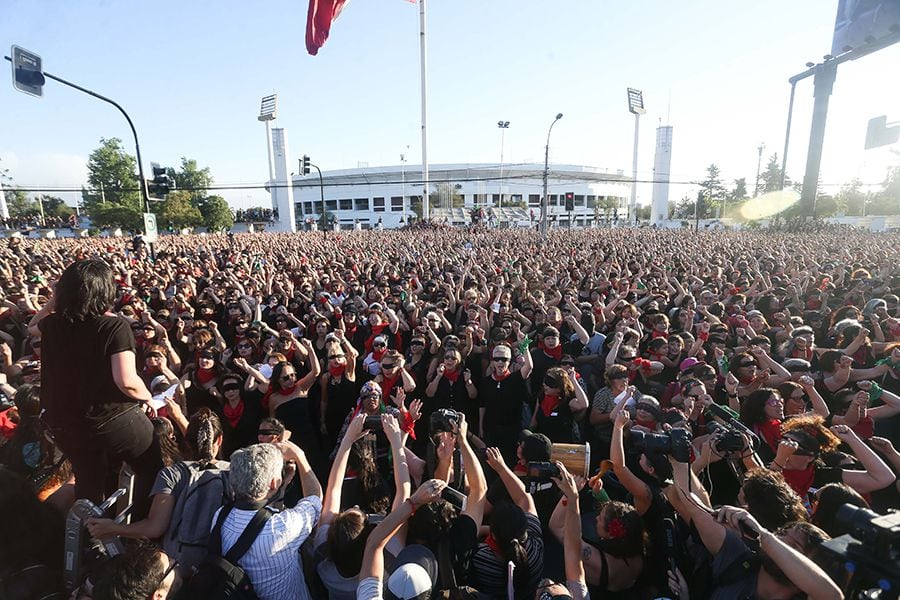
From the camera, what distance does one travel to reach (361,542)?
7.44 feet

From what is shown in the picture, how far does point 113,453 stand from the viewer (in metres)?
2.65

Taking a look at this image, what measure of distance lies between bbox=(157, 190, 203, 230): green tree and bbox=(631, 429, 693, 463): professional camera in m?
48.1

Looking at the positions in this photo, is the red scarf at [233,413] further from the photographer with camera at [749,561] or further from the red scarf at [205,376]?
the photographer with camera at [749,561]

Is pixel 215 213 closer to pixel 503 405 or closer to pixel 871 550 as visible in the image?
pixel 503 405

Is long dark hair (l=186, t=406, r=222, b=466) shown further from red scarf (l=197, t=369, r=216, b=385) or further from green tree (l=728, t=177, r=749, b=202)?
green tree (l=728, t=177, r=749, b=202)

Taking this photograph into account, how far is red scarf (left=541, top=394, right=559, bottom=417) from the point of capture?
4312mm

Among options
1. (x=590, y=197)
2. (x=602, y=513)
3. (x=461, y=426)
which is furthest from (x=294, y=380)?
(x=590, y=197)

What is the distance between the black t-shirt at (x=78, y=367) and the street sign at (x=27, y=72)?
13404 mm

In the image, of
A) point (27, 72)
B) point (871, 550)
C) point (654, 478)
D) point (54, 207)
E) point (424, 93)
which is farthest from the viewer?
point (54, 207)

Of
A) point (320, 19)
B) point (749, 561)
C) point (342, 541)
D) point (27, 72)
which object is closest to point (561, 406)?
point (749, 561)

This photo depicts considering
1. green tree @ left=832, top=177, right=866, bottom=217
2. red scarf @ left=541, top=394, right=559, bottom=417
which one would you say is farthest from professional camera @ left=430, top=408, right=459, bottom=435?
green tree @ left=832, top=177, right=866, bottom=217

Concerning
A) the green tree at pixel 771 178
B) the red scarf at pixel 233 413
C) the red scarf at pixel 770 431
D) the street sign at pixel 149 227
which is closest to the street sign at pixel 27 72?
the street sign at pixel 149 227

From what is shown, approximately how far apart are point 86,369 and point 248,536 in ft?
4.45

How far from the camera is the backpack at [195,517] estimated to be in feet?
7.66
